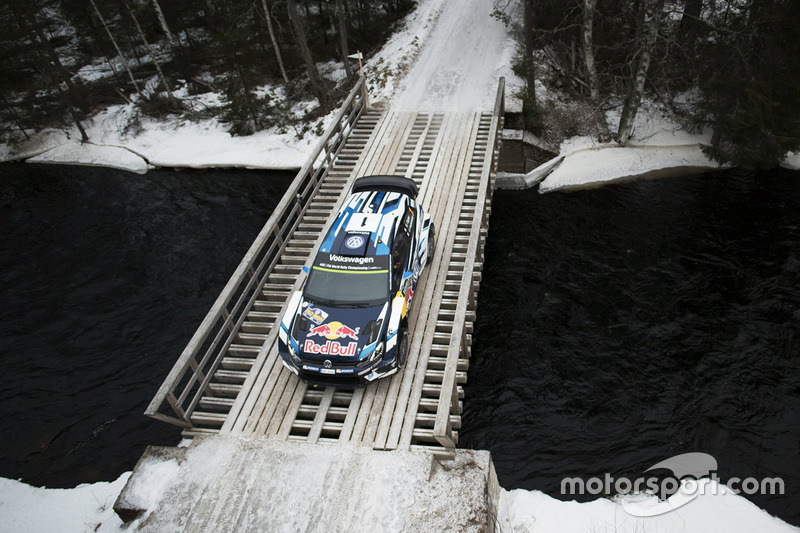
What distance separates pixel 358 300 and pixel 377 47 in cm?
1962

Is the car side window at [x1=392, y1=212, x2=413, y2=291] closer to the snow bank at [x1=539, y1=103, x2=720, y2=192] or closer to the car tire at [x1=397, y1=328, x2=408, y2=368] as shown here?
the car tire at [x1=397, y1=328, x2=408, y2=368]

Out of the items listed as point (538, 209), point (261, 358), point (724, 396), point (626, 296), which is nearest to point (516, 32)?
point (538, 209)

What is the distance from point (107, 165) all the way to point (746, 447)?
25105 millimetres

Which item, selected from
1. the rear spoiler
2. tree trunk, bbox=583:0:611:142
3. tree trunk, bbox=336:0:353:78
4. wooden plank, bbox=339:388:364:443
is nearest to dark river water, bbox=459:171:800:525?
wooden plank, bbox=339:388:364:443

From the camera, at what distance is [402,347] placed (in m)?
9.28

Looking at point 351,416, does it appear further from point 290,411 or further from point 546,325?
point 546,325

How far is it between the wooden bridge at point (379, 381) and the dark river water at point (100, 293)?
129cm

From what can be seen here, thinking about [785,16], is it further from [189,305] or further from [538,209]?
[189,305]

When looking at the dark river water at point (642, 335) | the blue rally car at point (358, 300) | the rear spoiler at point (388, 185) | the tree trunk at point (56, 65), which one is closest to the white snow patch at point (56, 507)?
the blue rally car at point (358, 300)

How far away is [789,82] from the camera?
15.0m

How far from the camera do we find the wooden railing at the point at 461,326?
25.4ft

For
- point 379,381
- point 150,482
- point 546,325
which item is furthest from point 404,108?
point 150,482

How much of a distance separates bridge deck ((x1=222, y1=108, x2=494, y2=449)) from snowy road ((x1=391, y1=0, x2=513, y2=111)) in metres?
3.19

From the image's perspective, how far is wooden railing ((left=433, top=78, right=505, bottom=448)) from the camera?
775 centimetres
